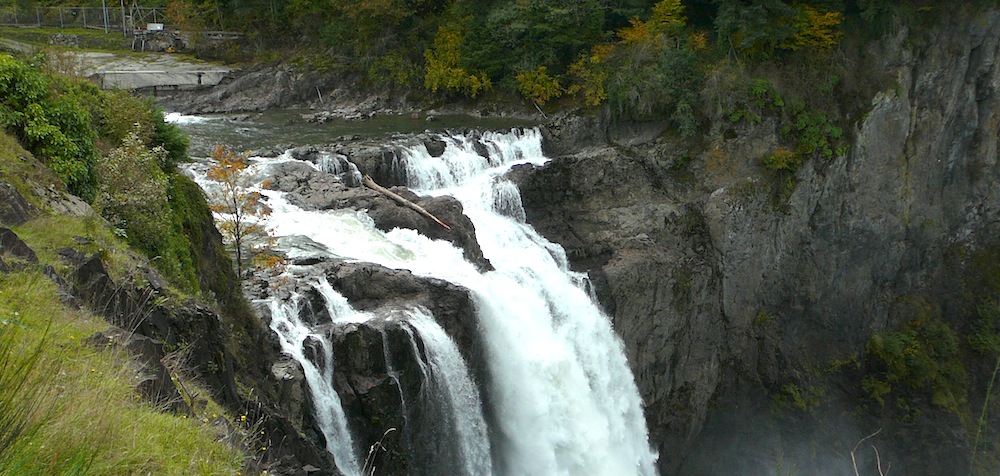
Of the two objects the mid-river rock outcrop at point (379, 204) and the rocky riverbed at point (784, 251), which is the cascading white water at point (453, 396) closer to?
the mid-river rock outcrop at point (379, 204)

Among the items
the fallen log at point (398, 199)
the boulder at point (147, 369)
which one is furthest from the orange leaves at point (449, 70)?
the boulder at point (147, 369)

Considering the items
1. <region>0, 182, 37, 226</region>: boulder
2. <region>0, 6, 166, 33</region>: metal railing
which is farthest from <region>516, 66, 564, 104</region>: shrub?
<region>0, 182, 37, 226</region>: boulder

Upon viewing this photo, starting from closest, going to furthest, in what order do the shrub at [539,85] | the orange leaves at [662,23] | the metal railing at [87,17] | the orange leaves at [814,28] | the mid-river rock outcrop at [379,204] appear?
the mid-river rock outcrop at [379,204] → the orange leaves at [814,28] → the orange leaves at [662,23] → the shrub at [539,85] → the metal railing at [87,17]

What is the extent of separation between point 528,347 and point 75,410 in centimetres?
1185

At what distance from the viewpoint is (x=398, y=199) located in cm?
1858

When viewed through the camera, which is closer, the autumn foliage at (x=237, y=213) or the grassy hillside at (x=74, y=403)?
the grassy hillside at (x=74, y=403)

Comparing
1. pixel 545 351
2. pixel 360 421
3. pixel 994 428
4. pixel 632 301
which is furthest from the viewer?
pixel 994 428

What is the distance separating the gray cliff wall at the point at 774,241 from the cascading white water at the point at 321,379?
8.76 meters

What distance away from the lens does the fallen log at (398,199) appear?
17797mm

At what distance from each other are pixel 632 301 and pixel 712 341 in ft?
12.7

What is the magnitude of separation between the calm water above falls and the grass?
24.9 feet

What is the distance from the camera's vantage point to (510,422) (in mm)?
15141

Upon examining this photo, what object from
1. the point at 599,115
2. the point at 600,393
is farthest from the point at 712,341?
the point at 599,115

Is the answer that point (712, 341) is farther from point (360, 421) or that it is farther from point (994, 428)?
point (360, 421)
